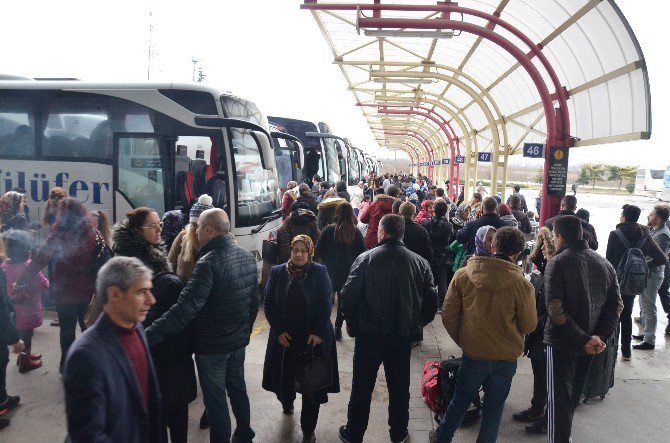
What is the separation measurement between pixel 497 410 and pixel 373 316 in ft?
3.67

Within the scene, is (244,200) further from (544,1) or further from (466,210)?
(544,1)

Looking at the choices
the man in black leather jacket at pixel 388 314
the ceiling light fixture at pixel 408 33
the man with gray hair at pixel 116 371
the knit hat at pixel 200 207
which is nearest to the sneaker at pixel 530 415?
the man in black leather jacket at pixel 388 314

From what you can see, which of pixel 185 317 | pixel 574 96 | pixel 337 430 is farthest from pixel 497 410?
pixel 574 96

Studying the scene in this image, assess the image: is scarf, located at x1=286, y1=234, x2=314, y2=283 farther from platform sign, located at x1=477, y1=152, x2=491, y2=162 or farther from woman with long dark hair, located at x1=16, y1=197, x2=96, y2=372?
platform sign, located at x1=477, y1=152, x2=491, y2=162

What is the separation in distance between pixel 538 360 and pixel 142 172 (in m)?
6.29

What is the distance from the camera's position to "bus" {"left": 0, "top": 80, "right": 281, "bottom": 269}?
7.48m

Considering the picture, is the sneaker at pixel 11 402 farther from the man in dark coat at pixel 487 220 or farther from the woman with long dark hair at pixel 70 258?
the man in dark coat at pixel 487 220

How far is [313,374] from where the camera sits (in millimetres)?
3736

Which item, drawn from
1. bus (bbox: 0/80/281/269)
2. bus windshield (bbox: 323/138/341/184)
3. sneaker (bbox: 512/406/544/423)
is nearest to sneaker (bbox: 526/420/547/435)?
sneaker (bbox: 512/406/544/423)

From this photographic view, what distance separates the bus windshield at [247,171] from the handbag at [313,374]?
3.96 m

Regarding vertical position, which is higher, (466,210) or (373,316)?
(466,210)

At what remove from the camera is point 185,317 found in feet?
9.77

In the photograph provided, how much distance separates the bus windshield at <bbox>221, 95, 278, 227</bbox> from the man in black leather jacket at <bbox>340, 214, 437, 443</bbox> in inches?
161

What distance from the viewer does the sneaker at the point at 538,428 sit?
4.07m
